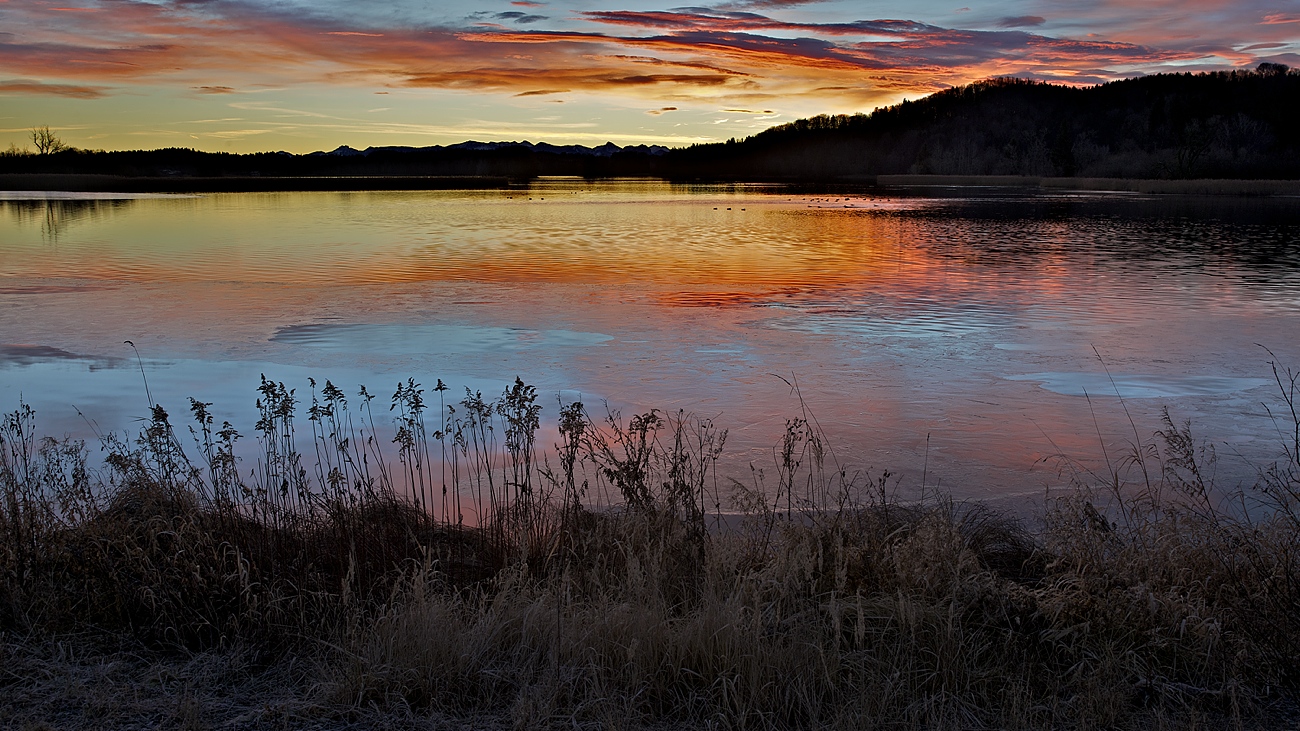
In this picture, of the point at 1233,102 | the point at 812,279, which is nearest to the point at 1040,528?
the point at 812,279

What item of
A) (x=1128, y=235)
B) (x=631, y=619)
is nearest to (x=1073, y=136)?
(x=1128, y=235)

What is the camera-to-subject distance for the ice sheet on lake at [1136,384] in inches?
353

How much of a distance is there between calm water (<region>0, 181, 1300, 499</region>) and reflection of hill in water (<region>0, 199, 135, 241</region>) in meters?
4.02

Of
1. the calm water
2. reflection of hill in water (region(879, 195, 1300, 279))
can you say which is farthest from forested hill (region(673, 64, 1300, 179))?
the calm water

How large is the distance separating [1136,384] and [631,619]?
7344 millimetres

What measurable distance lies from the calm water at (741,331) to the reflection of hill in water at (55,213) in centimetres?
402

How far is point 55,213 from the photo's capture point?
37.5m

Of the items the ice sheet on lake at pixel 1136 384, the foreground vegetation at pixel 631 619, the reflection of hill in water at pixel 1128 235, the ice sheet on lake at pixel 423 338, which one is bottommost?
the ice sheet on lake at pixel 1136 384

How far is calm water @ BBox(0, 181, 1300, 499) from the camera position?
8.03 metres

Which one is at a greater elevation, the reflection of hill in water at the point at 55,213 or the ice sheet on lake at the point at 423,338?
the reflection of hill in water at the point at 55,213

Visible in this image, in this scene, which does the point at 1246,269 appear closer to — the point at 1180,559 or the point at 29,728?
the point at 1180,559

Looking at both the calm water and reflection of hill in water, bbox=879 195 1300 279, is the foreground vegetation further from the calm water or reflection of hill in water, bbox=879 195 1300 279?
reflection of hill in water, bbox=879 195 1300 279

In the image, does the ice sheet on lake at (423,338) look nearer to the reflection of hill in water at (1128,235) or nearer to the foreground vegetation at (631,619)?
the foreground vegetation at (631,619)

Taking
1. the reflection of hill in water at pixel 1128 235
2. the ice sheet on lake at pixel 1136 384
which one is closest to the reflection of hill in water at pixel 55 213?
the reflection of hill in water at pixel 1128 235
